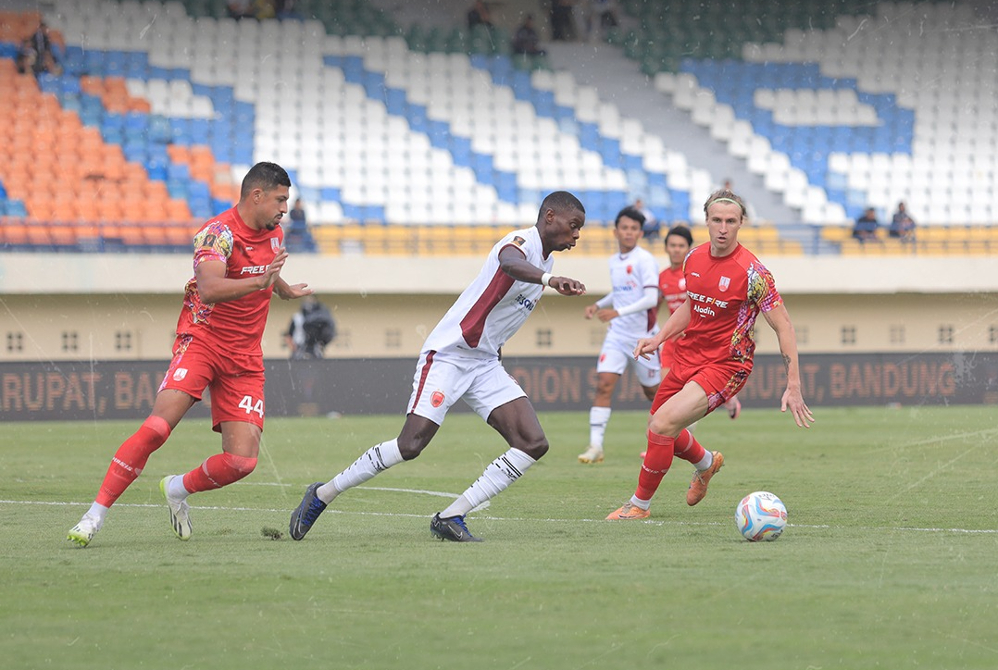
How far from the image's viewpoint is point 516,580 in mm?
6156

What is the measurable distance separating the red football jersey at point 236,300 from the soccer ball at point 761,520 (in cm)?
289

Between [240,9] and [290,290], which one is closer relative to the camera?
[290,290]

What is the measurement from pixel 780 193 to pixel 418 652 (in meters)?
26.9

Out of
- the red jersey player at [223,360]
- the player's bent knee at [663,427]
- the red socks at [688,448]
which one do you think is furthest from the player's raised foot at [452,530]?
the red socks at [688,448]

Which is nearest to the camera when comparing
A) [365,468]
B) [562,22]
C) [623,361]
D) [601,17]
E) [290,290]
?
[365,468]

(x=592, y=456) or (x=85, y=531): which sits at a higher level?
(x=85, y=531)

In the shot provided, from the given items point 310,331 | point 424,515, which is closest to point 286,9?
point 310,331

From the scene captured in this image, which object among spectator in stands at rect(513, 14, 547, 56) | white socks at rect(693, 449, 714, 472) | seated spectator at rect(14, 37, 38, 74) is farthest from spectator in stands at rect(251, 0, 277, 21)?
white socks at rect(693, 449, 714, 472)

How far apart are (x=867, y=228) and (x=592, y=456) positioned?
53.9 feet

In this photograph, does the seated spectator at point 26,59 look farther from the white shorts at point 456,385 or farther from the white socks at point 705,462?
the white shorts at point 456,385

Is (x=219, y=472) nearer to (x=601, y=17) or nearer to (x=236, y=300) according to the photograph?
(x=236, y=300)

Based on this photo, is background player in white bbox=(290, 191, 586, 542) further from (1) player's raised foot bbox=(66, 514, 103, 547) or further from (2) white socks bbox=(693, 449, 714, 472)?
(2) white socks bbox=(693, 449, 714, 472)

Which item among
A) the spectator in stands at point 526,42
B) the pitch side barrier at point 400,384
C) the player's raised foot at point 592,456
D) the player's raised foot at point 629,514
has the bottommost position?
the pitch side barrier at point 400,384

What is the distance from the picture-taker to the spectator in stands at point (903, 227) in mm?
28531
